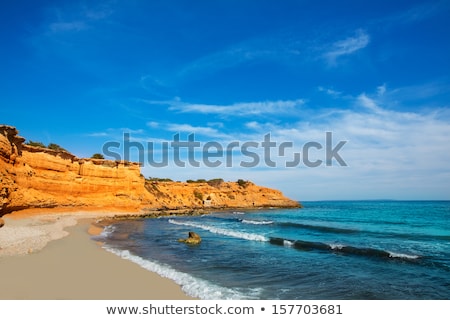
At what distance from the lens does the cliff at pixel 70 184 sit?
24094 mm

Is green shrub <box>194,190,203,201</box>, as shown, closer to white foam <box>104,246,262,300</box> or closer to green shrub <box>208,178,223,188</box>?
green shrub <box>208,178,223,188</box>

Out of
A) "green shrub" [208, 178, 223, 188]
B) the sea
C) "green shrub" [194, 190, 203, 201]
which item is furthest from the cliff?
"green shrub" [208, 178, 223, 188]

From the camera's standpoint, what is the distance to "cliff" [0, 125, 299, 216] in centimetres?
2409

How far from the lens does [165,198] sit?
230 feet

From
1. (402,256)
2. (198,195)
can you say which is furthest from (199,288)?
(198,195)

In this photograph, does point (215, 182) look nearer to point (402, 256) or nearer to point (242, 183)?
point (242, 183)

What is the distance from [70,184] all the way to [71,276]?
33859 mm

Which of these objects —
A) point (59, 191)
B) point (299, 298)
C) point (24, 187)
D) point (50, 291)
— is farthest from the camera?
point (59, 191)

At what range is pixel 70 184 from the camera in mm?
40938

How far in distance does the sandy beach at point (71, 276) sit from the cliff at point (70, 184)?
7682 millimetres

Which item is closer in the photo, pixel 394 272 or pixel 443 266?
pixel 394 272
